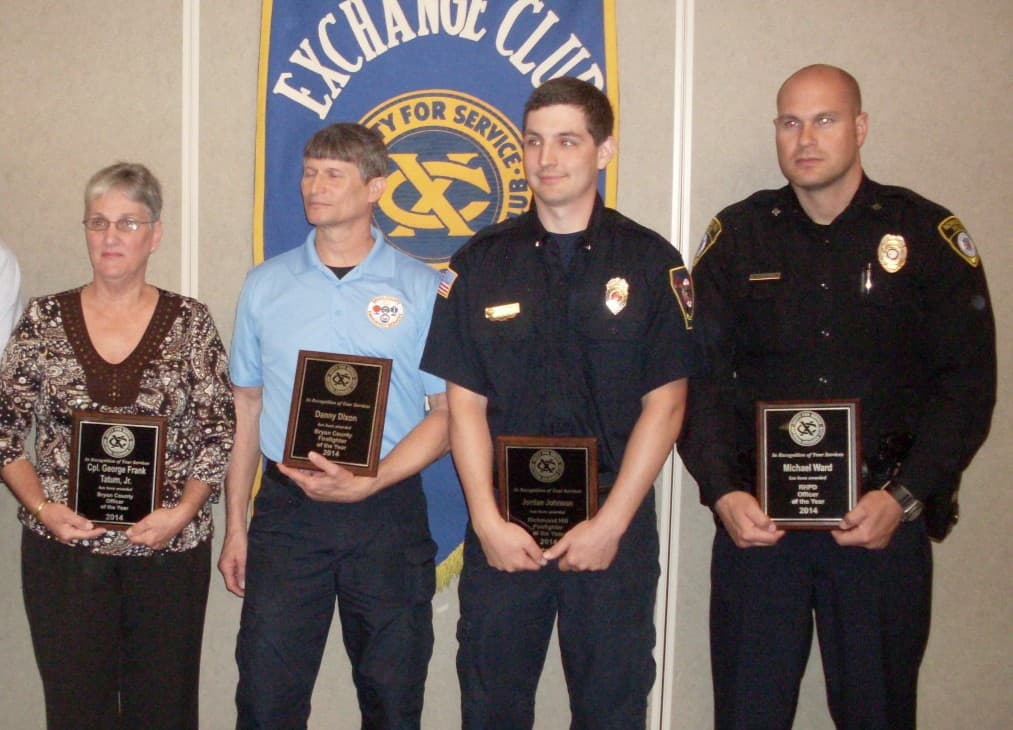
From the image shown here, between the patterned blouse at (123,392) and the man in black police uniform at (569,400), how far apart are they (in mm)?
650

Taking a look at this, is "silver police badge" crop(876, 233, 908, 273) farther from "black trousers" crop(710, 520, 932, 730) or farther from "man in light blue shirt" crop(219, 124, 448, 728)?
"man in light blue shirt" crop(219, 124, 448, 728)

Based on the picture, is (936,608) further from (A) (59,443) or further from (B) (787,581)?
(A) (59,443)

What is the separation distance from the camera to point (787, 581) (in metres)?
2.46

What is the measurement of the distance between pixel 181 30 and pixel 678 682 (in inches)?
116

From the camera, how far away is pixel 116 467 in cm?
237

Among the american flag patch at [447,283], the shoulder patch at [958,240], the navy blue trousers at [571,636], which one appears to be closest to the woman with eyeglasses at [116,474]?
the american flag patch at [447,283]

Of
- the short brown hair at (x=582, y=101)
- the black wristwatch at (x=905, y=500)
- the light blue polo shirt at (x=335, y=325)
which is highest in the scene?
the short brown hair at (x=582, y=101)

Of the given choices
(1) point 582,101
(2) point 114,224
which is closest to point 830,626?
(1) point 582,101

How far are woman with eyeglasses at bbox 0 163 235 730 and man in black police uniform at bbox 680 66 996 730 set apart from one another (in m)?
1.43

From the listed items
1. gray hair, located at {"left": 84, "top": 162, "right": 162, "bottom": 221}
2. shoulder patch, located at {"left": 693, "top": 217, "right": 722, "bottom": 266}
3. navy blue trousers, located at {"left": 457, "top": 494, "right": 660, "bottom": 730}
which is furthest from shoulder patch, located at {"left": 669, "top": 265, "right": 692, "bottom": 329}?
gray hair, located at {"left": 84, "top": 162, "right": 162, "bottom": 221}

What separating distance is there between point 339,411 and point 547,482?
59cm

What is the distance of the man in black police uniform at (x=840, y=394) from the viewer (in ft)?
7.93

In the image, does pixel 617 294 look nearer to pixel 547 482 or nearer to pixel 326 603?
pixel 547 482

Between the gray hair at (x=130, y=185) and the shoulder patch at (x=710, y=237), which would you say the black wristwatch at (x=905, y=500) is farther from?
the gray hair at (x=130, y=185)
